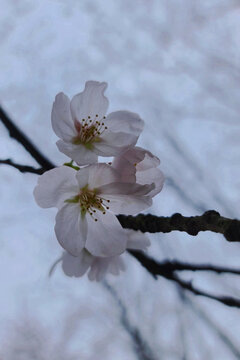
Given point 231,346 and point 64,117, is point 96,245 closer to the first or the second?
point 64,117

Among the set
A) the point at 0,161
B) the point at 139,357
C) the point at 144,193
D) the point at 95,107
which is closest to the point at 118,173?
the point at 144,193

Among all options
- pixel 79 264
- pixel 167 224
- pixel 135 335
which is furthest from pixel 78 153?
pixel 135 335

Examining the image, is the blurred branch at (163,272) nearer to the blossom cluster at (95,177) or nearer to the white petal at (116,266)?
the white petal at (116,266)

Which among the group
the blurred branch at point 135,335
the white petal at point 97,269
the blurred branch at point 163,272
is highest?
the blurred branch at point 163,272

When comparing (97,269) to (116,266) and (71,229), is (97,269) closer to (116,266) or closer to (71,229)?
(116,266)

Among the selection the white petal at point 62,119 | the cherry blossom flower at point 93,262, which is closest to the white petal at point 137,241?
the cherry blossom flower at point 93,262
